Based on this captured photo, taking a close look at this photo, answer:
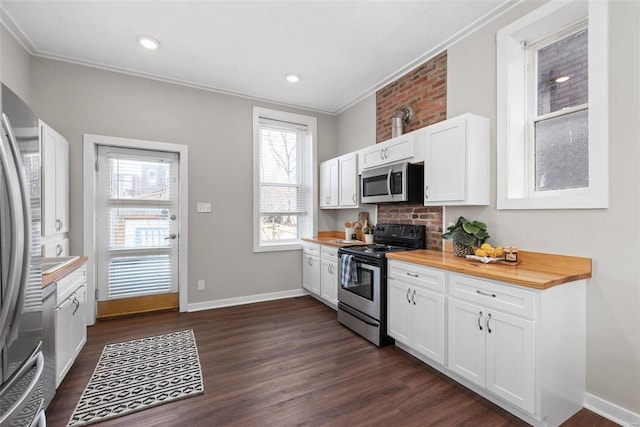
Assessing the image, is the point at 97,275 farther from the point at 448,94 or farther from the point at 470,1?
the point at 470,1

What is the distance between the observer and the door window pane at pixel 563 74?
2.08 metres

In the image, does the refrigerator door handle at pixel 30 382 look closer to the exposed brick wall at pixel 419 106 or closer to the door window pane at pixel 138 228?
the door window pane at pixel 138 228

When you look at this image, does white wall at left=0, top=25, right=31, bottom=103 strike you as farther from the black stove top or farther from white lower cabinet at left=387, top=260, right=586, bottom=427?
white lower cabinet at left=387, top=260, right=586, bottom=427

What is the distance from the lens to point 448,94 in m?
2.89

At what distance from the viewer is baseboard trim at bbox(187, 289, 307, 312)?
12.5 feet

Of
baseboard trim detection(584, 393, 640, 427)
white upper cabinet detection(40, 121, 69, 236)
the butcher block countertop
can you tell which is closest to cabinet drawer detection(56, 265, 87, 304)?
white upper cabinet detection(40, 121, 69, 236)

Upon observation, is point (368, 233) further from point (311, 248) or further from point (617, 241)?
point (617, 241)

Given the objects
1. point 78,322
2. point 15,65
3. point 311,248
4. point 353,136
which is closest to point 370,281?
point 311,248

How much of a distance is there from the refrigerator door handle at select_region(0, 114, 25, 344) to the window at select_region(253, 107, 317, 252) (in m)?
3.16

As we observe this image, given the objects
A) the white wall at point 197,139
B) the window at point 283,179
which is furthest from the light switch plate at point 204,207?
the window at point 283,179

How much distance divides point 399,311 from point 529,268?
1059 millimetres

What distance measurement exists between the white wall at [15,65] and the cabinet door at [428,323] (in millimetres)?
3954

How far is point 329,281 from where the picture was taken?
3.72m

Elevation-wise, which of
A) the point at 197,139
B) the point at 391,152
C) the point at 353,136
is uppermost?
the point at 353,136
